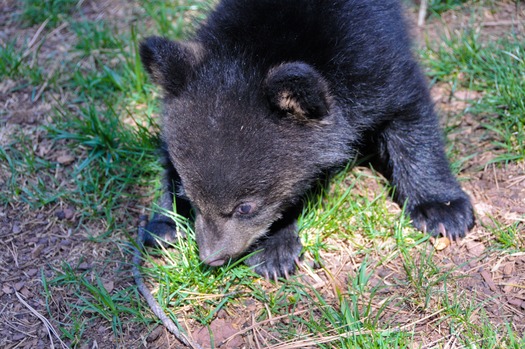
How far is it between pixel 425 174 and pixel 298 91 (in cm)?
146

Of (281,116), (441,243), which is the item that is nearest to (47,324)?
(281,116)

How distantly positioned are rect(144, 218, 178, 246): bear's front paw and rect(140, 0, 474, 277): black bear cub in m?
0.01

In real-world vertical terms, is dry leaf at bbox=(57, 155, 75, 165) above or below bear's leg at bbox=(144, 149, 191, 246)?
above

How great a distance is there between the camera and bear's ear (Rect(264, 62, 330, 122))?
3404 mm

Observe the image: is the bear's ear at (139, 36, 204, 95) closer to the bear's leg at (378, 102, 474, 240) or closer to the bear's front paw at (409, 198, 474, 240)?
the bear's leg at (378, 102, 474, 240)

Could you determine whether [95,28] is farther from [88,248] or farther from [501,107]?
[501,107]

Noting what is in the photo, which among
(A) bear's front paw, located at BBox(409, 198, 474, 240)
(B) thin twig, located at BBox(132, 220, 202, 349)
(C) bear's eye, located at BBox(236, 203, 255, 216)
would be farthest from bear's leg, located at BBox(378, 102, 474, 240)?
(B) thin twig, located at BBox(132, 220, 202, 349)

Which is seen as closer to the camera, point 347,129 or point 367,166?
point 347,129

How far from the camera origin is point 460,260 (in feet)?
13.7

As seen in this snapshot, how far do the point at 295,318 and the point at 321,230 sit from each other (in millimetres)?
791

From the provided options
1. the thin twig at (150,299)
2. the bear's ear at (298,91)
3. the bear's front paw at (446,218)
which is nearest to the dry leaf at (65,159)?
the thin twig at (150,299)

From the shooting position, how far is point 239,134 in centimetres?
361

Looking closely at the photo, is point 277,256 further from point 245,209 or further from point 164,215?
point 164,215

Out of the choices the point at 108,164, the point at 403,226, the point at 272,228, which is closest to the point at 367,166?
the point at 403,226
